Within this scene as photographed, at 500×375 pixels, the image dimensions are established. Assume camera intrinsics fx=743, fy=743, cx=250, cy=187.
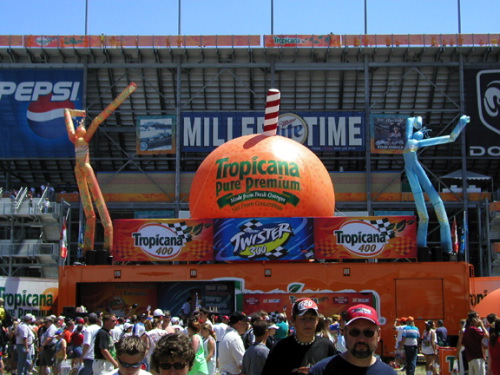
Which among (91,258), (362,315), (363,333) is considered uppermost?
(91,258)

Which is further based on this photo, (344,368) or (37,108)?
(37,108)

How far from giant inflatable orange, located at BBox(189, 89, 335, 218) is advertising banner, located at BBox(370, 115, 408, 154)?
15.8m

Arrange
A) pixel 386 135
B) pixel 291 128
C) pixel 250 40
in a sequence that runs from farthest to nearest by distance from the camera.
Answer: pixel 386 135
pixel 291 128
pixel 250 40

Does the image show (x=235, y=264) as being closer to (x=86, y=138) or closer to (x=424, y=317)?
(x=424, y=317)

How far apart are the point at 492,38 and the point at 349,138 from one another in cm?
852

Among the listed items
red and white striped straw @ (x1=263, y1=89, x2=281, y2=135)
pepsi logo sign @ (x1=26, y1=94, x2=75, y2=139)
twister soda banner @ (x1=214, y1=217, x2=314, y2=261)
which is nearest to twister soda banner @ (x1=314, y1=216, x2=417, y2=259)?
twister soda banner @ (x1=214, y1=217, x2=314, y2=261)

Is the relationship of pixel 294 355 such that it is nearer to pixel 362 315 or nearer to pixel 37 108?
pixel 362 315

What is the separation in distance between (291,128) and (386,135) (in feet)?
15.5

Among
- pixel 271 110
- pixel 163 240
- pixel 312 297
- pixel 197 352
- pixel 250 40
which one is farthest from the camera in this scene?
pixel 250 40

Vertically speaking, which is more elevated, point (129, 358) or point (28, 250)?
point (28, 250)

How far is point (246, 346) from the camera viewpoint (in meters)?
11.2

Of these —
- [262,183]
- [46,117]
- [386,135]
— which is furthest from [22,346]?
[386,135]

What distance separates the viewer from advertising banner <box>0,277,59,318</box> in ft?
71.8

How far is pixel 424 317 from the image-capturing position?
19.2m
